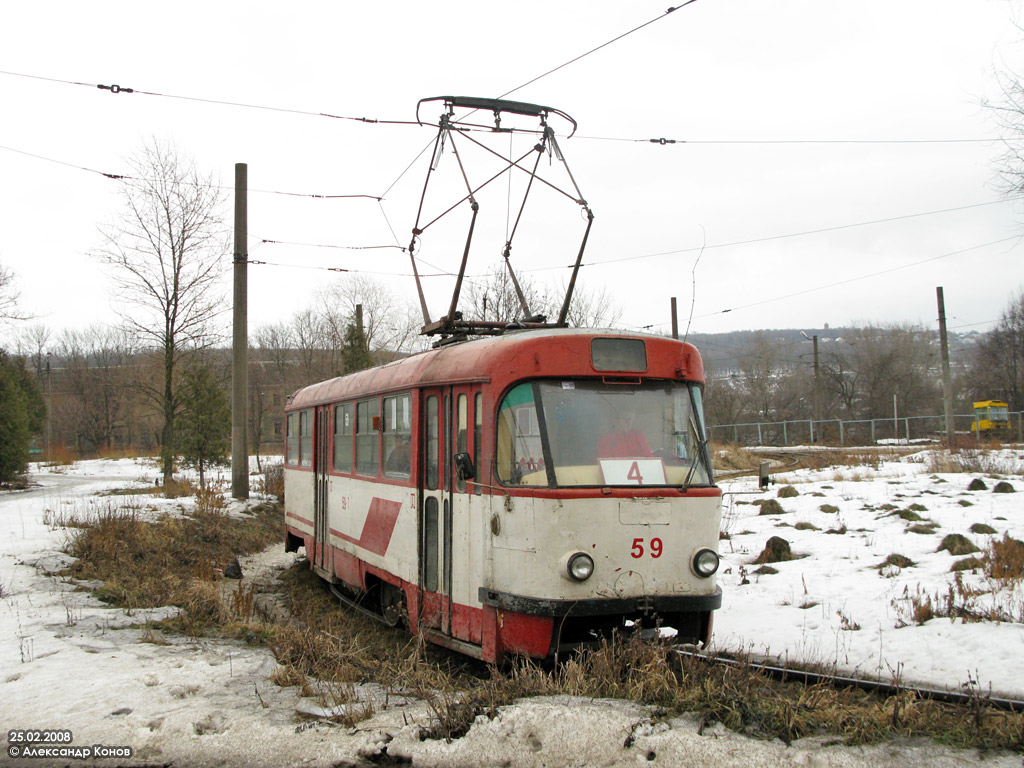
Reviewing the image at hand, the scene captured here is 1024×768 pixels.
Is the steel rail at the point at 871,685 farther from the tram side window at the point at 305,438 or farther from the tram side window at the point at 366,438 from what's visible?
the tram side window at the point at 305,438

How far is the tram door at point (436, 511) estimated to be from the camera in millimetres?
6816

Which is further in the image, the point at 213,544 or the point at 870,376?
the point at 870,376

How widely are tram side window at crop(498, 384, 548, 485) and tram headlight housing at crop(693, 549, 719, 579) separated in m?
1.34

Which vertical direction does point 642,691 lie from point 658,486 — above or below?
below

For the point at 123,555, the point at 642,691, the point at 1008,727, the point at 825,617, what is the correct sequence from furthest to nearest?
the point at 123,555 < the point at 825,617 < the point at 642,691 < the point at 1008,727

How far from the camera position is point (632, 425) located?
20.3ft

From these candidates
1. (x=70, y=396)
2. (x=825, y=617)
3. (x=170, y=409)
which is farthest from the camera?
(x=70, y=396)

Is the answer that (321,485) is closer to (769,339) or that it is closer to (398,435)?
(398,435)

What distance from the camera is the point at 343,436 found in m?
10.5

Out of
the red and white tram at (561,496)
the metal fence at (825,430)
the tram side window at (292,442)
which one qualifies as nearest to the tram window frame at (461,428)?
the red and white tram at (561,496)

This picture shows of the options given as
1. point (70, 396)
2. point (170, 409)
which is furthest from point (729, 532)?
point (70, 396)

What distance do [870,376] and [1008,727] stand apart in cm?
6429

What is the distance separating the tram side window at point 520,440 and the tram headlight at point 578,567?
1.95ft

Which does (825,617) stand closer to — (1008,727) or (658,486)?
(658,486)
